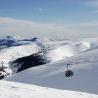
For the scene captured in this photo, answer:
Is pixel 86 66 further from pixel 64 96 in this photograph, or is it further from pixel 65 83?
pixel 64 96

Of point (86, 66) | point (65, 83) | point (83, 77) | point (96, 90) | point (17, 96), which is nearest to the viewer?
point (17, 96)

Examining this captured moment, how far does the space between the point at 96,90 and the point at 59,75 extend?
66.9 feet

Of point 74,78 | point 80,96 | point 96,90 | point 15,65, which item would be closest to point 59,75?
point 74,78

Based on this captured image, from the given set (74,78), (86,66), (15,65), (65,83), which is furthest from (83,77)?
(15,65)

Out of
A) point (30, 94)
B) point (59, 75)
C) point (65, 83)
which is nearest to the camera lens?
point (30, 94)

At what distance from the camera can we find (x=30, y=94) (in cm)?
1747

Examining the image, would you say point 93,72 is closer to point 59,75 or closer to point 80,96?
point 59,75

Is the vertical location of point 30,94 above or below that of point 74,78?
above

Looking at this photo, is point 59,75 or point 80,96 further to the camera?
point 59,75

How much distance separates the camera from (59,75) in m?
72.4

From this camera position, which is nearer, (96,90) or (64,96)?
(64,96)

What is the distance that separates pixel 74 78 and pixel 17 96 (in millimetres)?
51447

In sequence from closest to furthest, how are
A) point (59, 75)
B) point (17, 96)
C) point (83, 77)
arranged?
point (17, 96) < point (83, 77) < point (59, 75)

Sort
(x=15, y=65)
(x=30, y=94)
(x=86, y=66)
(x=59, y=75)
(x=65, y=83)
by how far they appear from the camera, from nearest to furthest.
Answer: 1. (x=30, y=94)
2. (x=65, y=83)
3. (x=59, y=75)
4. (x=86, y=66)
5. (x=15, y=65)
